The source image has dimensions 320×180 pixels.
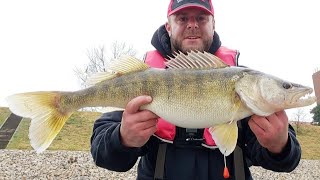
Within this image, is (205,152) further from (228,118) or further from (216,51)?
(216,51)

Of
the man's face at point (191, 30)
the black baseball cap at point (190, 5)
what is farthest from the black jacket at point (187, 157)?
the black baseball cap at point (190, 5)

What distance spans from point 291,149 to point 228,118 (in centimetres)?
58

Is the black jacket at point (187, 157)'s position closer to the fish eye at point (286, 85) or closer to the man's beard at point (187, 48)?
the fish eye at point (286, 85)

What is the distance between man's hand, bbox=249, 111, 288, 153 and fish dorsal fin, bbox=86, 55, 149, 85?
2.78ft

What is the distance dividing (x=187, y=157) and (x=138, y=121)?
1.85 ft

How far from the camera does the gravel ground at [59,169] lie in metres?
10.0

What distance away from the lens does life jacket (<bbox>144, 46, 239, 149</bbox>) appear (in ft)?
9.32

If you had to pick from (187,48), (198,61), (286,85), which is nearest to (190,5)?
(187,48)

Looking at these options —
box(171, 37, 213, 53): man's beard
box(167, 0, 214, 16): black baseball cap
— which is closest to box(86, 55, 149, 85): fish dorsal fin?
box(171, 37, 213, 53): man's beard

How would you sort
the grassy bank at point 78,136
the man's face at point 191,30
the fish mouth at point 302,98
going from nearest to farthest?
the fish mouth at point 302,98 → the man's face at point 191,30 → the grassy bank at point 78,136

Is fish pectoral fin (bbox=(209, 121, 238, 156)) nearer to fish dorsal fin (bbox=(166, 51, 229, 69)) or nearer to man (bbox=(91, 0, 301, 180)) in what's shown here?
man (bbox=(91, 0, 301, 180))

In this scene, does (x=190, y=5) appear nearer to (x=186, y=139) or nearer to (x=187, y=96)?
(x=187, y=96)

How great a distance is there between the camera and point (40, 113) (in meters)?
2.70

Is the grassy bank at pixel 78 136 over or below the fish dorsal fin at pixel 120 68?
below
